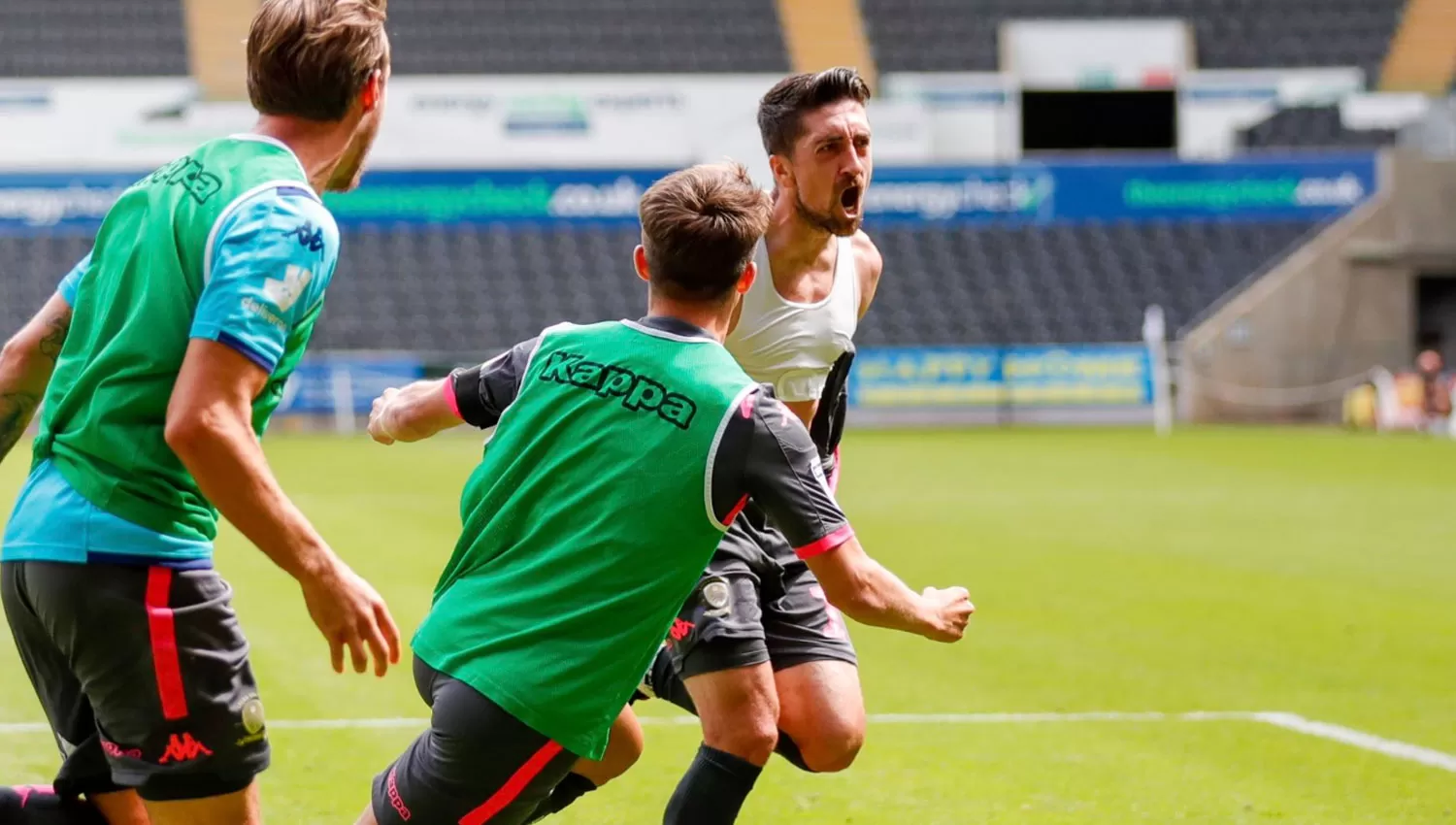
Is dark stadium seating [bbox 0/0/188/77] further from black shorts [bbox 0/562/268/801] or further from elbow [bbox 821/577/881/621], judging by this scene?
elbow [bbox 821/577/881/621]

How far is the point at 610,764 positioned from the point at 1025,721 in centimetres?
298

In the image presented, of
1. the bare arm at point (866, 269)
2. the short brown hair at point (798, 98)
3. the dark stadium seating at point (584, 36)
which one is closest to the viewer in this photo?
the short brown hair at point (798, 98)

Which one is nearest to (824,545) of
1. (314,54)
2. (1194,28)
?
(314,54)

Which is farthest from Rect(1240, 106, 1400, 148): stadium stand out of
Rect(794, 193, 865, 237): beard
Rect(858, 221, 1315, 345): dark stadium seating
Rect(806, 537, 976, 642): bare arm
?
Rect(806, 537, 976, 642): bare arm

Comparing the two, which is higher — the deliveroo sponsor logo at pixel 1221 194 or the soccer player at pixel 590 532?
the soccer player at pixel 590 532

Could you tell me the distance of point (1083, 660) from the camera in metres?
8.62

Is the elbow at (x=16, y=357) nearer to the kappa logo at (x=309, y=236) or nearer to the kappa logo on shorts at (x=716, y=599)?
the kappa logo at (x=309, y=236)

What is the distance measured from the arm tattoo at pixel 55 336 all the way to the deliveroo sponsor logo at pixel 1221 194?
29.8 m

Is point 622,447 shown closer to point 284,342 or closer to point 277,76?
point 284,342

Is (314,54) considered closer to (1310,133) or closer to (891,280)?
(891,280)

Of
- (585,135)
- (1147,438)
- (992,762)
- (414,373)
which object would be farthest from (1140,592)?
(585,135)

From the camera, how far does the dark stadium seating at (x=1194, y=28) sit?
3672cm

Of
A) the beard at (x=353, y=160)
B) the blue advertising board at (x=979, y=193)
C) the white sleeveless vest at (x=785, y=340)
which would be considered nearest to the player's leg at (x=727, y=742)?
the white sleeveless vest at (x=785, y=340)

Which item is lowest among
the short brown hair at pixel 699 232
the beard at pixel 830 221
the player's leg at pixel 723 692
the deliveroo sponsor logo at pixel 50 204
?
the deliveroo sponsor logo at pixel 50 204
